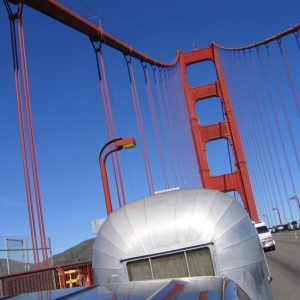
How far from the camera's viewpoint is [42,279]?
10172 millimetres

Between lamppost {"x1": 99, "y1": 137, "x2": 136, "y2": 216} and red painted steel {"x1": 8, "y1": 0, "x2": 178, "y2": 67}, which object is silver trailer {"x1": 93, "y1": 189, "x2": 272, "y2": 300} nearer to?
lamppost {"x1": 99, "y1": 137, "x2": 136, "y2": 216}

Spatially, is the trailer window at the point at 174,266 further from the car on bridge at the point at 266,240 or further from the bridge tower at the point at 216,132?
the bridge tower at the point at 216,132

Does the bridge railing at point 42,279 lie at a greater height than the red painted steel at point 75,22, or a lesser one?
lesser

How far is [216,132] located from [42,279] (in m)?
28.2

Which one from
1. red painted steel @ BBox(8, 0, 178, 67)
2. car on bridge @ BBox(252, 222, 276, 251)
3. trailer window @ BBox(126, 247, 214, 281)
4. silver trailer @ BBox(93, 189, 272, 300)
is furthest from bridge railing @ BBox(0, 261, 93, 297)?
car on bridge @ BBox(252, 222, 276, 251)

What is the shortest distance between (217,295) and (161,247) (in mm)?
3310

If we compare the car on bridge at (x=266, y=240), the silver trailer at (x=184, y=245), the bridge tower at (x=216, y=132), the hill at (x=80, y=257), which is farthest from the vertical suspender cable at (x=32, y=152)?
the bridge tower at (x=216, y=132)

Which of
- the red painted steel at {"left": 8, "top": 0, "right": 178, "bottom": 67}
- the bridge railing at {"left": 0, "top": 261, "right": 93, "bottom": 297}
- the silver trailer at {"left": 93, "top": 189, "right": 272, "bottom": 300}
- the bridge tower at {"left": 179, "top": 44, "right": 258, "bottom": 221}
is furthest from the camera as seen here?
the bridge tower at {"left": 179, "top": 44, "right": 258, "bottom": 221}

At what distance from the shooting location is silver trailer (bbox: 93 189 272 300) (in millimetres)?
5316

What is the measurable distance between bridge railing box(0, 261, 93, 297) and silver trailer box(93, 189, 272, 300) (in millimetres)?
2955

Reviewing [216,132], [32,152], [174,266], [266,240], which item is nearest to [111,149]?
[32,152]

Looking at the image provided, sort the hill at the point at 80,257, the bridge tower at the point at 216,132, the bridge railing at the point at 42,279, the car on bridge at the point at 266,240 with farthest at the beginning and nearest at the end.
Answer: the bridge tower at the point at 216,132, the car on bridge at the point at 266,240, the hill at the point at 80,257, the bridge railing at the point at 42,279

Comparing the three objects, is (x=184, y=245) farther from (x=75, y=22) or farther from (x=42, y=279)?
(x=75, y=22)

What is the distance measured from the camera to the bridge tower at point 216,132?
3409 centimetres
